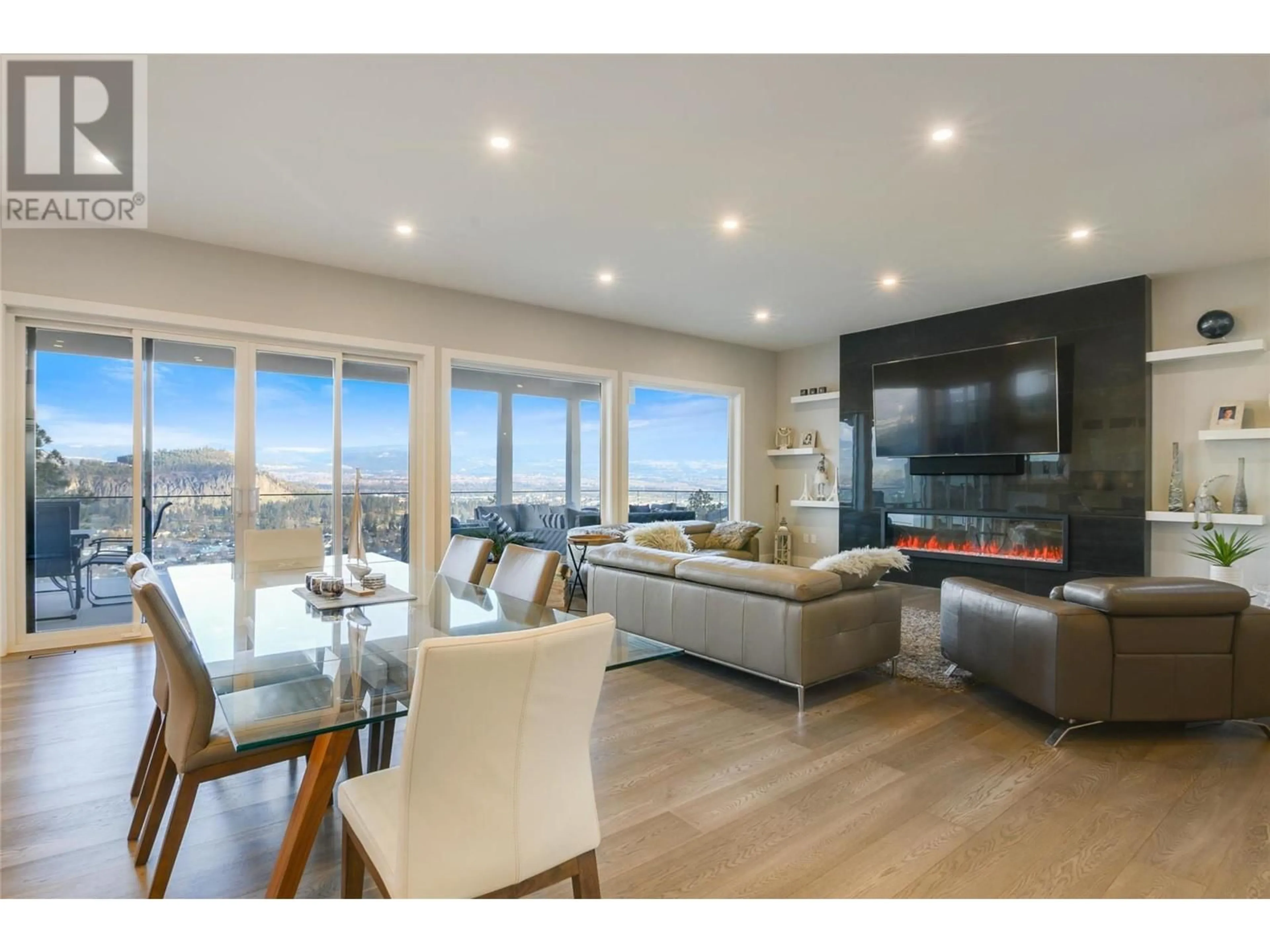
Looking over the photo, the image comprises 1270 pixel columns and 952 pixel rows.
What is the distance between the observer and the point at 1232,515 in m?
4.57

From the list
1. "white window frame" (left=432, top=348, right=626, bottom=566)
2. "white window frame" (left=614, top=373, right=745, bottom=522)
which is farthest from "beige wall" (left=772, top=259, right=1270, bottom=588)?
"white window frame" (left=432, top=348, right=626, bottom=566)

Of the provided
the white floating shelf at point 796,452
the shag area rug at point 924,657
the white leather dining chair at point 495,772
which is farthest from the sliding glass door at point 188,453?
the white floating shelf at point 796,452

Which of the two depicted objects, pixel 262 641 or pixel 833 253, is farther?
pixel 833 253

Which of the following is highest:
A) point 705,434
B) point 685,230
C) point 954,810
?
point 685,230

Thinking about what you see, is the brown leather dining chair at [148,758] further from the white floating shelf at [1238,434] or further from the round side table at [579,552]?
the white floating shelf at [1238,434]

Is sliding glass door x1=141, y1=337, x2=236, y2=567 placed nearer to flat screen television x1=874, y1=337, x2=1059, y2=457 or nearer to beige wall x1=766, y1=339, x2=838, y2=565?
beige wall x1=766, y1=339, x2=838, y2=565

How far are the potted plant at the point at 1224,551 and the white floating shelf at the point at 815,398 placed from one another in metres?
3.49

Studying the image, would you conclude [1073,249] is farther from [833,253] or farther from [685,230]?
[685,230]

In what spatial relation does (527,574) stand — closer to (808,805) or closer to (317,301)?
(808,805)

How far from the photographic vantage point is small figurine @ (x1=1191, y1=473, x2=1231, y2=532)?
4.67m

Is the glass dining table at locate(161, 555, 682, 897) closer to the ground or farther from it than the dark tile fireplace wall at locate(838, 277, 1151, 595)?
closer to the ground

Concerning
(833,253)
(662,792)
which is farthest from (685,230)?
(662,792)

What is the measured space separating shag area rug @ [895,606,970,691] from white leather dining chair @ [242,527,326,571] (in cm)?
338
